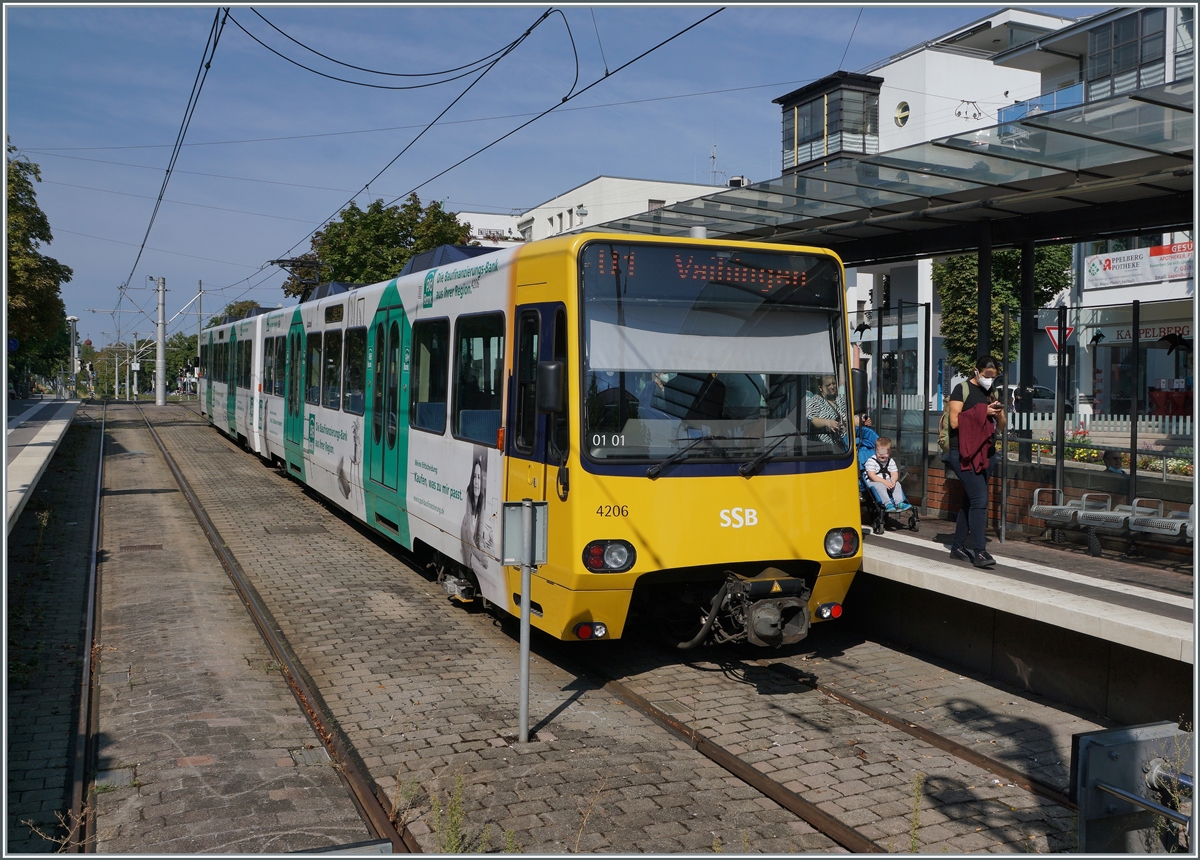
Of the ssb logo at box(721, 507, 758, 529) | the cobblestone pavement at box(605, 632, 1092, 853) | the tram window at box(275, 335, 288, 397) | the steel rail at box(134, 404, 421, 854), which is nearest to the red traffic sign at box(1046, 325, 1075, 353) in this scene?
the cobblestone pavement at box(605, 632, 1092, 853)

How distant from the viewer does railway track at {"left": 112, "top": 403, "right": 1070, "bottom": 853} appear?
5.05 m

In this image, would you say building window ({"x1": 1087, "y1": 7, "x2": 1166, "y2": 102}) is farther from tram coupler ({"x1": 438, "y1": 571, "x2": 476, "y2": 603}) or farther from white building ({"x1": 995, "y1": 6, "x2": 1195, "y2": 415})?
tram coupler ({"x1": 438, "y1": 571, "x2": 476, "y2": 603})

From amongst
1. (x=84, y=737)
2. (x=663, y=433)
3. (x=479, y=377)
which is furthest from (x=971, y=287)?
(x=84, y=737)

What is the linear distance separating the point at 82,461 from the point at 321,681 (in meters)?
17.2

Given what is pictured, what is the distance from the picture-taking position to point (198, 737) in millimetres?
6133

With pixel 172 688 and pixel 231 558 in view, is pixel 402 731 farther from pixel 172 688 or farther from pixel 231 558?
pixel 231 558

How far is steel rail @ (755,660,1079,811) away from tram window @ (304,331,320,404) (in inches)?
344

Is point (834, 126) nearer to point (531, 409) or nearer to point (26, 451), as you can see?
point (26, 451)

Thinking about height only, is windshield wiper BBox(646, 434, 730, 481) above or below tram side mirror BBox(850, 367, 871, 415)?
below

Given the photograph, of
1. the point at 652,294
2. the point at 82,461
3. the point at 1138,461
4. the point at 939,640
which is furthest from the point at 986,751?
the point at 82,461

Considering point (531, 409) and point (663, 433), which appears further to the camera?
point (531, 409)

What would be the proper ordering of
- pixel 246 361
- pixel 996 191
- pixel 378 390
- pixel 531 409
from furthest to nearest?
pixel 246 361, pixel 378 390, pixel 996 191, pixel 531 409

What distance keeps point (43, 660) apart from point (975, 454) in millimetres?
7177

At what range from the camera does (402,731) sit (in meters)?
6.37
